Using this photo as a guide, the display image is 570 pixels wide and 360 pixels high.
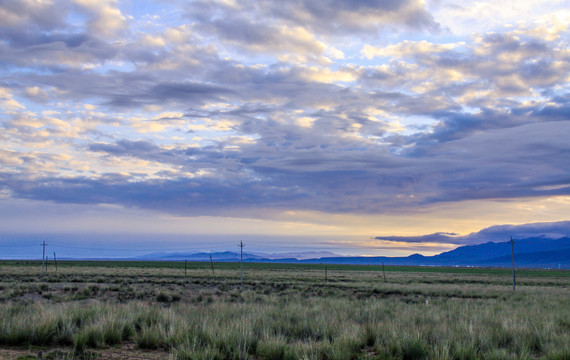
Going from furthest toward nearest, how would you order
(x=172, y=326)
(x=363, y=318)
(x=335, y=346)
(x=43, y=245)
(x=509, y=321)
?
1. (x=43, y=245)
2. (x=363, y=318)
3. (x=509, y=321)
4. (x=172, y=326)
5. (x=335, y=346)

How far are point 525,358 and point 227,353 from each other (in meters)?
6.60

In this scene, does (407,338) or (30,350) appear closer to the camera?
(30,350)

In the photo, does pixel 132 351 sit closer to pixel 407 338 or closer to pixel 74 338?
pixel 74 338

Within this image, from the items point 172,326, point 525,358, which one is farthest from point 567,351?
point 172,326

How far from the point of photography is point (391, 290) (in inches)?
1529

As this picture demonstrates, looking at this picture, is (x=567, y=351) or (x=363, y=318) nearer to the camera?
(x=567, y=351)

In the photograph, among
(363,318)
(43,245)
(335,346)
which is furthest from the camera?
(43,245)

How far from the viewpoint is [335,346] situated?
10625 millimetres

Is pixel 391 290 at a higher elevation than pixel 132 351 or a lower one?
lower

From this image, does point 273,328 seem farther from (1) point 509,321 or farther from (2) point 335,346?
(1) point 509,321

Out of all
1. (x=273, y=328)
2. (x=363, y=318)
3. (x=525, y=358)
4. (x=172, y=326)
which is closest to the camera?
(x=525, y=358)

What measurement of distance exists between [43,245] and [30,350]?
6631 centimetres

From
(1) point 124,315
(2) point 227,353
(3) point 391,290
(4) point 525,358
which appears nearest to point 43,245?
(3) point 391,290

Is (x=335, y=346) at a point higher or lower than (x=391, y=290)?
higher
